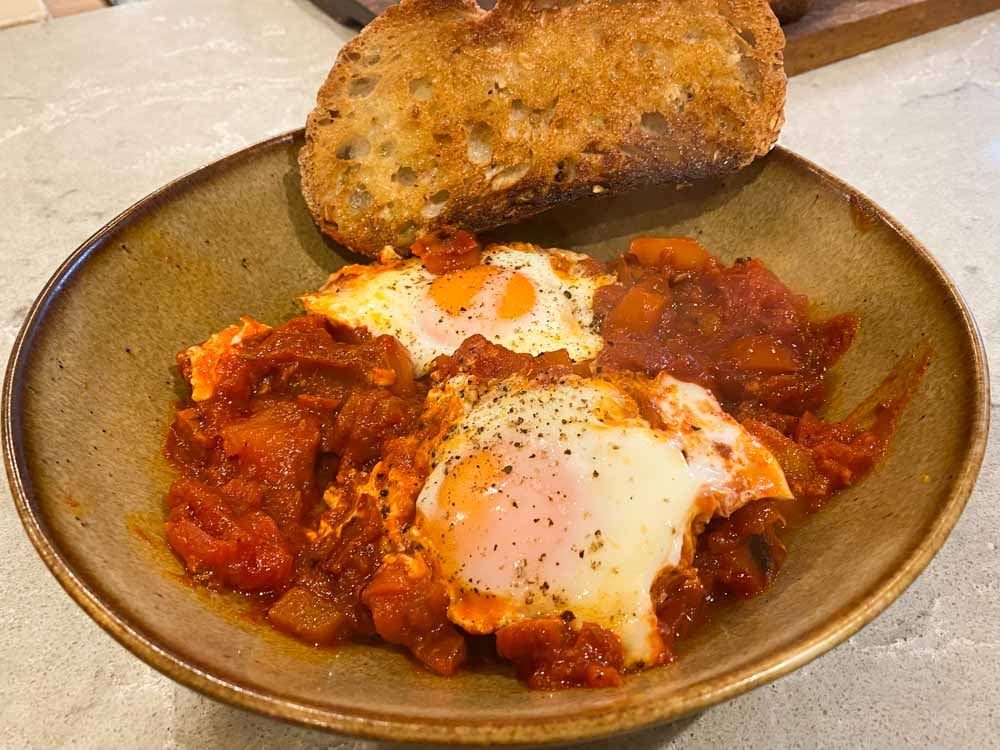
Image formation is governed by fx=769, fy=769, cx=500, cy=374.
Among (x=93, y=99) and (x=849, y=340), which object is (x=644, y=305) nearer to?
(x=849, y=340)

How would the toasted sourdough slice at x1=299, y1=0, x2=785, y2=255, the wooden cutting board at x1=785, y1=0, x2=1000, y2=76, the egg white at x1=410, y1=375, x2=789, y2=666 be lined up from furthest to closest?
1. the wooden cutting board at x1=785, y1=0, x2=1000, y2=76
2. the toasted sourdough slice at x1=299, y1=0, x2=785, y2=255
3. the egg white at x1=410, y1=375, x2=789, y2=666

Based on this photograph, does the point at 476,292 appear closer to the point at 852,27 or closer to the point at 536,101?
the point at 536,101

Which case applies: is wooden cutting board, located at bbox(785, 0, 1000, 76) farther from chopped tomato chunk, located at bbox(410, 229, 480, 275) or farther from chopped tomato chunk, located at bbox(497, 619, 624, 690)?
chopped tomato chunk, located at bbox(497, 619, 624, 690)

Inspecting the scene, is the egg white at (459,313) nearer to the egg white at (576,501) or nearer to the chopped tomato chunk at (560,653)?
the egg white at (576,501)

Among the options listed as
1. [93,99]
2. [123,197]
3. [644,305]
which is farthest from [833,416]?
[93,99]

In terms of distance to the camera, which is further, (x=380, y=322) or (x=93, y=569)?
(x=380, y=322)

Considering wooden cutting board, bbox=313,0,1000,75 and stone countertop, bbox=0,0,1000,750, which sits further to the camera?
wooden cutting board, bbox=313,0,1000,75

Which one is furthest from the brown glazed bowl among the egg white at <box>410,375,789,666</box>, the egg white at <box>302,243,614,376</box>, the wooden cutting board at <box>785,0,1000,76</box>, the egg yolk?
the wooden cutting board at <box>785,0,1000,76</box>
